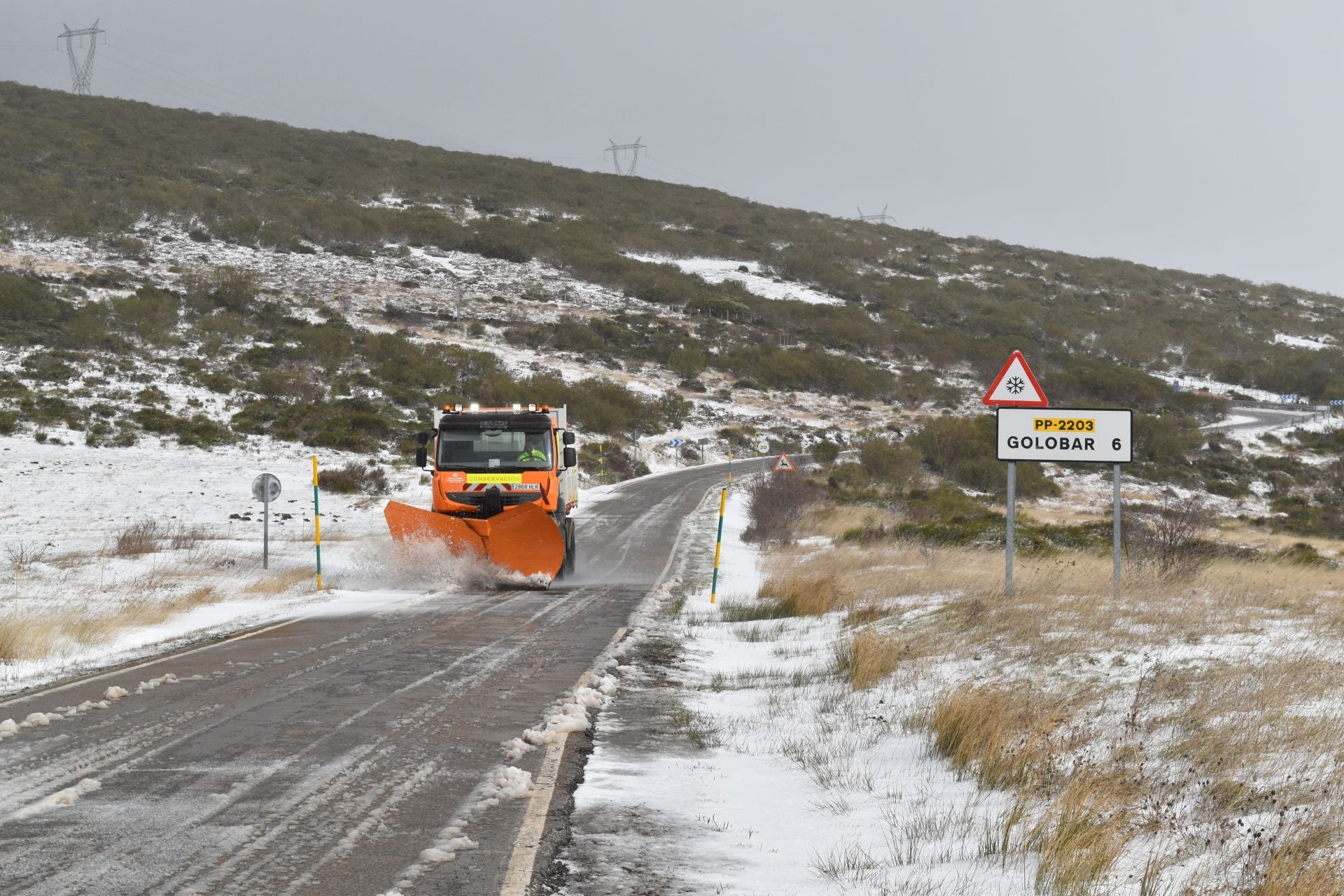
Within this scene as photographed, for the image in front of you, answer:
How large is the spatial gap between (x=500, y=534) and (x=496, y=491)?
726mm

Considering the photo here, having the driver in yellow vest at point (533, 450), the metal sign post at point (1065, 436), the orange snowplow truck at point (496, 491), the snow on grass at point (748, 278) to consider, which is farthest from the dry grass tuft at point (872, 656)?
the snow on grass at point (748, 278)

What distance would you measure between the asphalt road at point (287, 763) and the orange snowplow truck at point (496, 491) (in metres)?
4.26

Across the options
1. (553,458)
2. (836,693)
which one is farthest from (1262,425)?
(836,693)

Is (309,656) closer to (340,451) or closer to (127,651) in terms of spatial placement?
(127,651)

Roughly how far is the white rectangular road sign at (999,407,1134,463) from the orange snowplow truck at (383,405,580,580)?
6966 millimetres

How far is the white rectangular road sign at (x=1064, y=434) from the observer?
1180 cm

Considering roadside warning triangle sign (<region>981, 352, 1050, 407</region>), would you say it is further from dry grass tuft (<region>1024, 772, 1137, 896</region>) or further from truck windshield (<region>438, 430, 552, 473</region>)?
truck windshield (<region>438, 430, 552, 473</region>)

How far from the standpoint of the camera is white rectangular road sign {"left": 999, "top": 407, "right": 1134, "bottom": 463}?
11797 millimetres

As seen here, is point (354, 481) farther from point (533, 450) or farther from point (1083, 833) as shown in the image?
point (1083, 833)

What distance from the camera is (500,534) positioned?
636 inches

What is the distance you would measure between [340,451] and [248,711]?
29.9 meters

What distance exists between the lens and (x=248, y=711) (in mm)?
7535

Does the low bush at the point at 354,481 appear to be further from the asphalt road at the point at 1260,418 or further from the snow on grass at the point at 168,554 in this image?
the asphalt road at the point at 1260,418

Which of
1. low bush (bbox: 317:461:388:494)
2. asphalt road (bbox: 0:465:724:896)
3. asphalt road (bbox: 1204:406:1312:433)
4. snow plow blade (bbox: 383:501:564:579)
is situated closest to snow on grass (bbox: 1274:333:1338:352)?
asphalt road (bbox: 1204:406:1312:433)
